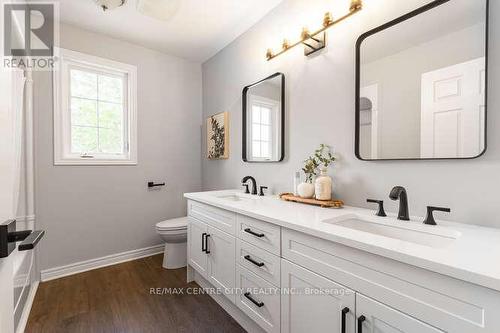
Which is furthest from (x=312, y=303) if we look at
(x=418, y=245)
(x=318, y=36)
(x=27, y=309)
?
(x=27, y=309)

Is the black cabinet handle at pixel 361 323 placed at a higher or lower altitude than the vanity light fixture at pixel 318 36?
lower

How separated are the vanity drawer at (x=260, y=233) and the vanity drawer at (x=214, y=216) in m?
0.08

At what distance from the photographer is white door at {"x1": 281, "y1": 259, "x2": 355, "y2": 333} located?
92 centimetres

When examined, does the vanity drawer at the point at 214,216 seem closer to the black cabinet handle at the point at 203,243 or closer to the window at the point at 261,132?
the black cabinet handle at the point at 203,243

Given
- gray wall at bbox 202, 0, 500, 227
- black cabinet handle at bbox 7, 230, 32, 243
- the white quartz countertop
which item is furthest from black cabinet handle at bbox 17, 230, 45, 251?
gray wall at bbox 202, 0, 500, 227

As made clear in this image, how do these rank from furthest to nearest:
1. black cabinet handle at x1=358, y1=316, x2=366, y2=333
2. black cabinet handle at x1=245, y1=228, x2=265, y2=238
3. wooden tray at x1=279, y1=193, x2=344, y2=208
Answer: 1. wooden tray at x1=279, y1=193, x2=344, y2=208
2. black cabinet handle at x1=245, y1=228, x2=265, y2=238
3. black cabinet handle at x1=358, y1=316, x2=366, y2=333

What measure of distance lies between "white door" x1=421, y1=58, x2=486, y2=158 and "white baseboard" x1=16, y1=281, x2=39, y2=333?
8.71 ft

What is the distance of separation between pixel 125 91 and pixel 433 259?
3.03 meters

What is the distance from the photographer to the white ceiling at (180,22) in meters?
2.05

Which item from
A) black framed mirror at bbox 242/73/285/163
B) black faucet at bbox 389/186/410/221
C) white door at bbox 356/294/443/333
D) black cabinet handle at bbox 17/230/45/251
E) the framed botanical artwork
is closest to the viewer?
black cabinet handle at bbox 17/230/45/251

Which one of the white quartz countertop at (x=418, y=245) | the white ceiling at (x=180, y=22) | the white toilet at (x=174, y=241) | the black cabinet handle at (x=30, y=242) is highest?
the white ceiling at (x=180, y=22)

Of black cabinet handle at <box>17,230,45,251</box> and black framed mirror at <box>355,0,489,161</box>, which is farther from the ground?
black framed mirror at <box>355,0,489,161</box>

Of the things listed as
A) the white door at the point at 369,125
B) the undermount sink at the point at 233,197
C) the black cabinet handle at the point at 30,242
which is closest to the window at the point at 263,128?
the undermount sink at the point at 233,197

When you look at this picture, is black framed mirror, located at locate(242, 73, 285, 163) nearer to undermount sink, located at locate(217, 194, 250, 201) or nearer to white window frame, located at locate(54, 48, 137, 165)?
undermount sink, located at locate(217, 194, 250, 201)
